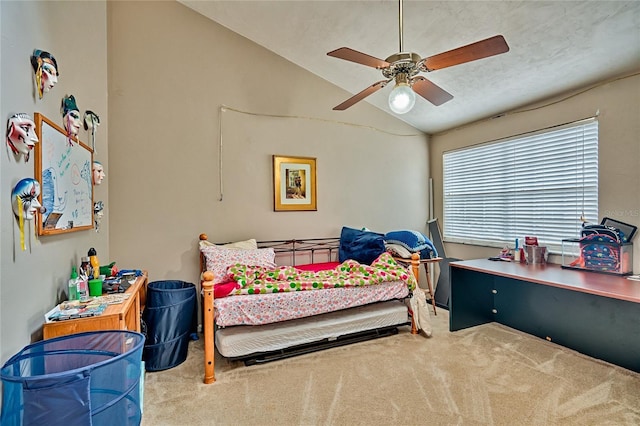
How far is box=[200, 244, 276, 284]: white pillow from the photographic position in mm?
2971

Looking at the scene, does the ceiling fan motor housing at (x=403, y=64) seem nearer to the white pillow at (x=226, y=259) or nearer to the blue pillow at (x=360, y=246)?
the blue pillow at (x=360, y=246)

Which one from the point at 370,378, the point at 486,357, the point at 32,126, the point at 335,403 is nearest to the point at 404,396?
the point at 370,378

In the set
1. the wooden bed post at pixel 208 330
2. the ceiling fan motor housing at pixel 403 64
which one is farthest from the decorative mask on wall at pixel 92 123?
the ceiling fan motor housing at pixel 403 64

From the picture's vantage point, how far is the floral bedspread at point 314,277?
259 centimetres

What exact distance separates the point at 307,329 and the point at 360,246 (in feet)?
3.86

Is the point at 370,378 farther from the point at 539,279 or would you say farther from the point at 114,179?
the point at 114,179

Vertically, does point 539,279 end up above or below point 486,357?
above

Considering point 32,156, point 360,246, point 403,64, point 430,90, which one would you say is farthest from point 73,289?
point 430,90

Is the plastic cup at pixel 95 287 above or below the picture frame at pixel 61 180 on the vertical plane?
below

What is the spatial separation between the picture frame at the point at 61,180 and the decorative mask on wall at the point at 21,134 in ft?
0.49

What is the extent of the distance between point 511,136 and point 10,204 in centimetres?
427

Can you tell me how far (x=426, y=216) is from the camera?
477cm

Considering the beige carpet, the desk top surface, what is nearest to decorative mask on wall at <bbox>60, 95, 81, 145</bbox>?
the beige carpet

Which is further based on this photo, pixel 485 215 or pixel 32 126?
pixel 485 215
